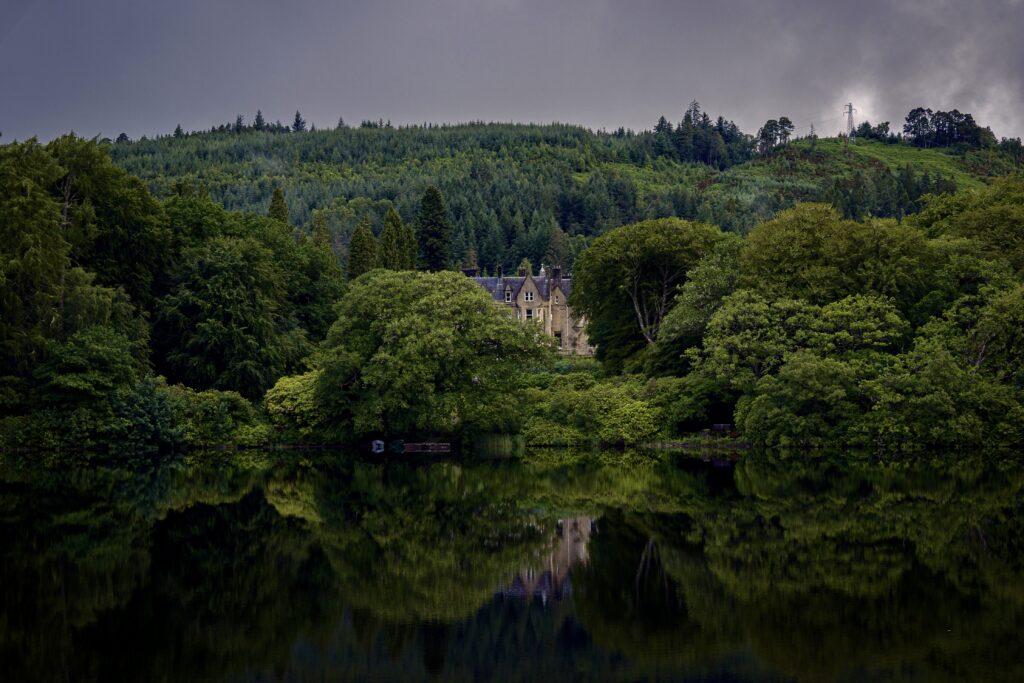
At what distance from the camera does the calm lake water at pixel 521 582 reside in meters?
12.9

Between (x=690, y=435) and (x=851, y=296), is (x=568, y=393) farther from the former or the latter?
(x=851, y=296)

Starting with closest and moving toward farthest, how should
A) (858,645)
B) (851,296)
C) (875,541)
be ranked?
1. (858,645)
2. (875,541)
3. (851,296)

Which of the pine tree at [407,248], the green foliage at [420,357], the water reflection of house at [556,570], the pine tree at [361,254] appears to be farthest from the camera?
the pine tree at [407,248]

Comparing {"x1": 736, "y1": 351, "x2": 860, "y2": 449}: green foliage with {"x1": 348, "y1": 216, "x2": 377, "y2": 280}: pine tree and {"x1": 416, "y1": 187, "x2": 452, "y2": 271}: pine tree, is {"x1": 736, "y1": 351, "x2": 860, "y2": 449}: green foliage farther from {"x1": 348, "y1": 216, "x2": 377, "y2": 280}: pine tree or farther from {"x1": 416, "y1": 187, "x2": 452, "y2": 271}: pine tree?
{"x1": 416, "y1": 187, "x2": 452, "y2": 271}: pine tree

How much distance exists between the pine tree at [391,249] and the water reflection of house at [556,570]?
51.3 metres

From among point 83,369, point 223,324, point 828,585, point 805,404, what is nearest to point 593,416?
point 805,404

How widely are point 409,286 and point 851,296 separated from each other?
1793 centimetres

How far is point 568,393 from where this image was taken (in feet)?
151

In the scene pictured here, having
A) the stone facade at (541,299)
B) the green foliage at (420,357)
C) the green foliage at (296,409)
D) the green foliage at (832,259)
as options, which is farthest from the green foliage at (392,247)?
the green foliage at (832,259)

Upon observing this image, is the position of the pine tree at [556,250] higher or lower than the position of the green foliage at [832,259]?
higher

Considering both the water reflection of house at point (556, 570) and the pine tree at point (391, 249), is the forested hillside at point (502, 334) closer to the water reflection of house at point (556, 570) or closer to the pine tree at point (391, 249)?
the pine tree at point (391, 249)

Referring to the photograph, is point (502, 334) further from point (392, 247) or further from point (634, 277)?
point (392, 247)

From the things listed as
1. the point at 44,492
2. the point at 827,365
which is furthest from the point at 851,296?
the point at 44,492

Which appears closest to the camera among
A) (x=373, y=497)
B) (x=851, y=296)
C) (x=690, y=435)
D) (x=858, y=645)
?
(x=858, y=645)
